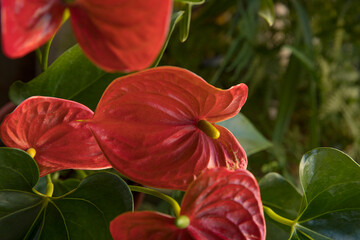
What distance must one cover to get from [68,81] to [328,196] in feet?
0.95

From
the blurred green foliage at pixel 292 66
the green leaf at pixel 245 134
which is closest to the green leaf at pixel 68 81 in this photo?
the green leaf at pixel 245 134

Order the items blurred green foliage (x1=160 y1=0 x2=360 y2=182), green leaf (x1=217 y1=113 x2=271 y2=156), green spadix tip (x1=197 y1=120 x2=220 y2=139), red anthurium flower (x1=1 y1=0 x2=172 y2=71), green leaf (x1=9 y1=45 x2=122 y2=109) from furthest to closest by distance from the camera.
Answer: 1. blurred green foliage (x1=160 y1=0 x2=360 y2=182)
2. green leaf (x1=217 y1=113 x2=271 y2=156)
3. green leaf (x1=9 y1=45 x2=122 y2=109)
4. green spadix tip (x1=197 y1=120 x2=220 y2=139)
5. red anthurium flower (x1=1 y1=0 x2=172 y2=71)

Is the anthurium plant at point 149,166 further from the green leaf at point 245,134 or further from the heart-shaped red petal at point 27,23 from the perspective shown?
the green leaf at point 245,134

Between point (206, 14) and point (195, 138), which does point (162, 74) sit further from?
point (206, 14)

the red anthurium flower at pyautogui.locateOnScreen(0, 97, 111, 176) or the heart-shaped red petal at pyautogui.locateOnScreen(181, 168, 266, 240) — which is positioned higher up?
the red anthurium flower at pyautogui.locateOnScreen(0, 97, 111, 176)

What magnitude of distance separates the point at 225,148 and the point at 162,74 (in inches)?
3.4

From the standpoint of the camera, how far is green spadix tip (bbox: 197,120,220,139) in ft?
0.83

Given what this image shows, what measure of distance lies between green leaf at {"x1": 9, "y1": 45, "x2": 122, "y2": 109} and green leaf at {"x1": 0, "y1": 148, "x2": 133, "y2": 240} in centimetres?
13

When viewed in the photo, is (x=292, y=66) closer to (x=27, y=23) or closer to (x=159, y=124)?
(x=159, y=124)

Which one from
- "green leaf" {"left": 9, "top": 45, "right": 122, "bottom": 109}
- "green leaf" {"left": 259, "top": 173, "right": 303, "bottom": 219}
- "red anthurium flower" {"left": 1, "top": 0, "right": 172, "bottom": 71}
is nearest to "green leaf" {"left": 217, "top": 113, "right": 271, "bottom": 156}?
"green leaf" {"left": 259, "top": 173, "right": 303, "bottom": 219}

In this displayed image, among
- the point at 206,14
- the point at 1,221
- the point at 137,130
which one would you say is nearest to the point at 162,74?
the point at 137,130

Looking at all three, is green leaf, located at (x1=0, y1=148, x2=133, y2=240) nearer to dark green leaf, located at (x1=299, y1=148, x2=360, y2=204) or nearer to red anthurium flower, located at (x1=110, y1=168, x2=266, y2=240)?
red anthurium flower, located at (x1=110, y1=168, x2=266, y2=240)

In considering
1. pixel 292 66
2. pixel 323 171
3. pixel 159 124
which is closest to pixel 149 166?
pixel 159 124

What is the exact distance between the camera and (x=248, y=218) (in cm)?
23
